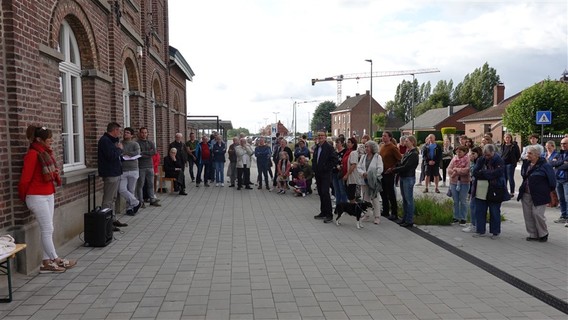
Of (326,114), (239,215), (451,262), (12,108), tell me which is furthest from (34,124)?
(326,114)

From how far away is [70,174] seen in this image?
306 inches

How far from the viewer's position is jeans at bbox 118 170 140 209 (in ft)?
31.0

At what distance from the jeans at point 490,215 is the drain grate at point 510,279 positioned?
979 mm

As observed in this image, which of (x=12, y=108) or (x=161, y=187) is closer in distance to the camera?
(x=12, y=108)

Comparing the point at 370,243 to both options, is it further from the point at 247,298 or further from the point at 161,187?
the point at 161,187

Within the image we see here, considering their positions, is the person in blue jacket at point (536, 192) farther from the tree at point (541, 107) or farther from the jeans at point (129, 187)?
the tree at point (541, 107)

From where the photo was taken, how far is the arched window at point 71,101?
8.20 meters

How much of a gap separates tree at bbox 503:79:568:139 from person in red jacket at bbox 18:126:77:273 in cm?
3525

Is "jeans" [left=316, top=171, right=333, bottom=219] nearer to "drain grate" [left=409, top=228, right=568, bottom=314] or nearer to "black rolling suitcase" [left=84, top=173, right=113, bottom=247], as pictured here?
"drain grate" [left=409, top=228, right=568, bottom=314]

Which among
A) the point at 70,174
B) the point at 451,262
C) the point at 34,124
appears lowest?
the point at 451,262

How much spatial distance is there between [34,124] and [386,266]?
539 cm

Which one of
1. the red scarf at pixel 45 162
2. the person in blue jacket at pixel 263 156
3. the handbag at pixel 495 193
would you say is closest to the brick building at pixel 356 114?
the person in blue jacket at pixel 263 156

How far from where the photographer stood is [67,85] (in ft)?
27.2

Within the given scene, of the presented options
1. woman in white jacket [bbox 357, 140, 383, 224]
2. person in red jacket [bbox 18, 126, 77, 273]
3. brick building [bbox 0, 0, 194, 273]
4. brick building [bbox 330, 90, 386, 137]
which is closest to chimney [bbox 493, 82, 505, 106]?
brick building [bbox 330, 90, 386, 137]
